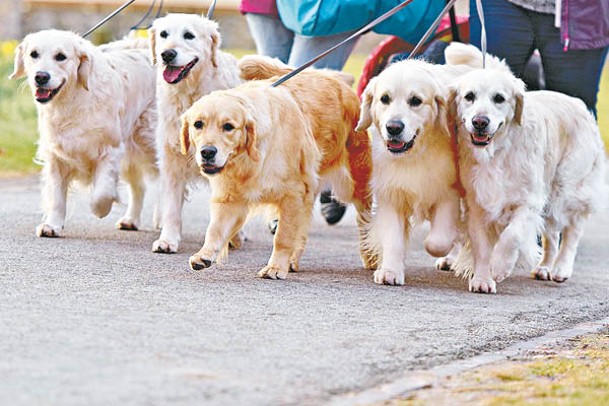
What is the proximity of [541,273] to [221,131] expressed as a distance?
7.58ft

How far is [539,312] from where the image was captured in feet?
19.1

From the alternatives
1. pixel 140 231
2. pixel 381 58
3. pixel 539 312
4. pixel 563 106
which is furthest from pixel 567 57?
pixel 140 231

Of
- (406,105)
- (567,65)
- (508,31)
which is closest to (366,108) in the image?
(406,105)

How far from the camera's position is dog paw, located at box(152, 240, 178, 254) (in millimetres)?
7023

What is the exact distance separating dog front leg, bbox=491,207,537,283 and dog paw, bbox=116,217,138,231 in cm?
287

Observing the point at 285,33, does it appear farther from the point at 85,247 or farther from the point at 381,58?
the point at 85,247

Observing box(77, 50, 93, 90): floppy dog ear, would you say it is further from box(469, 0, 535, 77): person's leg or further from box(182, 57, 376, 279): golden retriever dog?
box(469, 0, 535, 77): person's leg

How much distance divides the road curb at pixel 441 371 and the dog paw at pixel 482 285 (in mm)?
760

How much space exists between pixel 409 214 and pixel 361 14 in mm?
1957

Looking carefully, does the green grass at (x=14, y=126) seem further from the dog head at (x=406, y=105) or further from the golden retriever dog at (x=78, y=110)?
the dog head at (x=406, y=105)

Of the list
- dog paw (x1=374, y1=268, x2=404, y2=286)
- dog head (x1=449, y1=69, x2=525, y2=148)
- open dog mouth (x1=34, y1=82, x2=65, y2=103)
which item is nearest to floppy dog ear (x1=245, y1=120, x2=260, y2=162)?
dog paw (x1=374, y1=268, x2=404, y2=286)

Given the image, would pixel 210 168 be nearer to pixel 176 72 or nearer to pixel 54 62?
pixel 176 72

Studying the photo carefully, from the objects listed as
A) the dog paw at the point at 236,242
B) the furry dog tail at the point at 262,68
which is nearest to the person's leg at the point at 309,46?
the furry dog tail at the point at 262,68

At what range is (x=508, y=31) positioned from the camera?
7.64m
